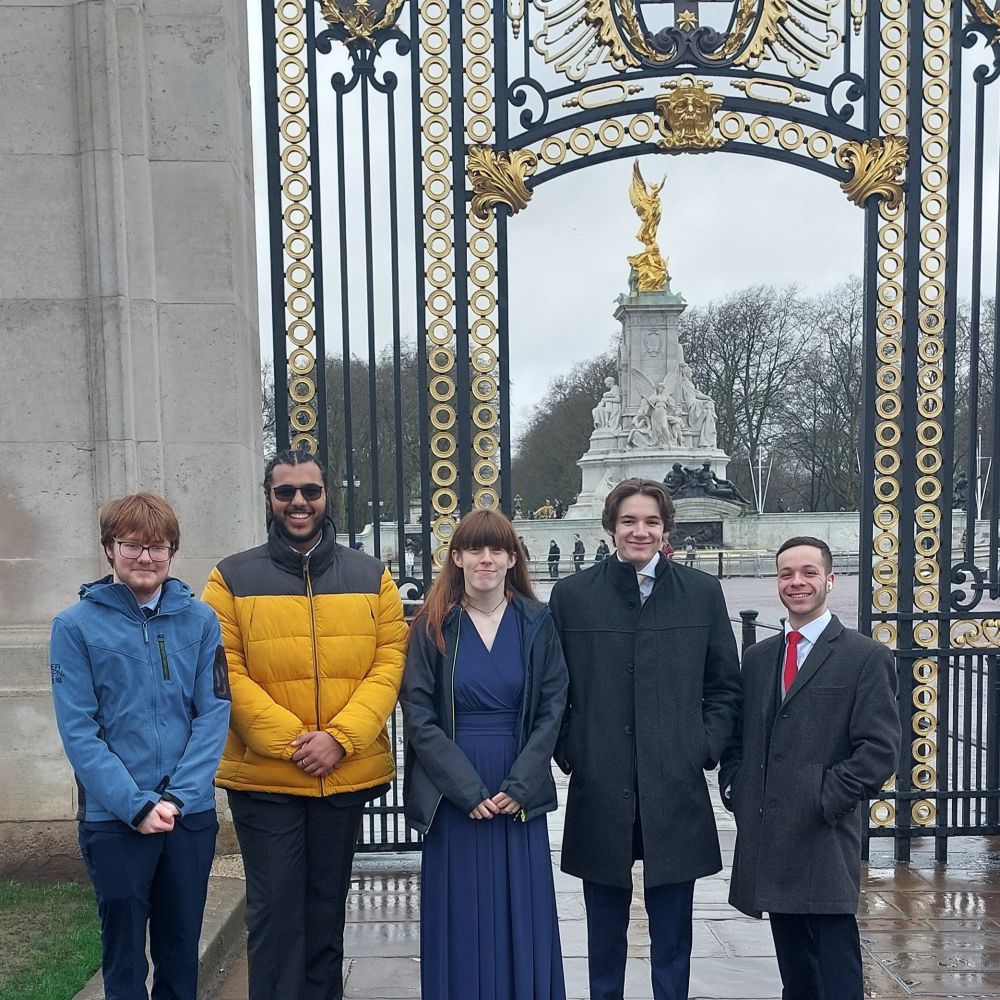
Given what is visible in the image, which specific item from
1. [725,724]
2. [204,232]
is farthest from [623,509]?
[204,232]

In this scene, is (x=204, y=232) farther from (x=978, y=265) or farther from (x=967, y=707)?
(x=967, y=707)

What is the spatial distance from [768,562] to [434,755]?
25957 millimetres

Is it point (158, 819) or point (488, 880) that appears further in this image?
point (488, 880)

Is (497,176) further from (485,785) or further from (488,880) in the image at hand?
(488,880)

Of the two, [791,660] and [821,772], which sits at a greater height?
[791,660]

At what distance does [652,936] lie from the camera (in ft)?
12.0

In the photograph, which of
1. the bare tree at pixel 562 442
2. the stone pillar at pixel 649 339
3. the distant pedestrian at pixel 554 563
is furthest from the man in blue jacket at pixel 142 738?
the bare tree at pixel 562 442

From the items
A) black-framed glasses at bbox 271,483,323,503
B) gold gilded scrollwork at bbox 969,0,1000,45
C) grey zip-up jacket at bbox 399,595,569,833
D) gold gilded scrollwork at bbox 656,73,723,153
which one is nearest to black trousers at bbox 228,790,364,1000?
grey zip-up jacket at bbox 399,595,569,833

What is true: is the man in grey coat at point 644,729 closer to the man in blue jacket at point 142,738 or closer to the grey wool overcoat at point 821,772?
the grey wool overcoat at point 821,772

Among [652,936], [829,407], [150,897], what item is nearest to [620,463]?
[829,407]

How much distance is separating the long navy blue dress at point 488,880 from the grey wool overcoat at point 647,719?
0.84 feet

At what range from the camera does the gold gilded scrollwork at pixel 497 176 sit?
17.8 feet

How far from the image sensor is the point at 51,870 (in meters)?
4.95

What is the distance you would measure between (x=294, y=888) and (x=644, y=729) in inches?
51.7
